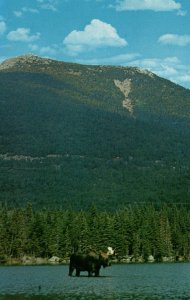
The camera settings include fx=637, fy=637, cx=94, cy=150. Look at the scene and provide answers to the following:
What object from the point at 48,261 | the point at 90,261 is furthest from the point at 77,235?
the point at 90,261

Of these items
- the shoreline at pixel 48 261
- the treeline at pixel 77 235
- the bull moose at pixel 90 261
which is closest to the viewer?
the bull moose at pixel 90 261

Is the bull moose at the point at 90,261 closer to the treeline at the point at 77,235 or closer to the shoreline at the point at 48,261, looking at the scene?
the shoreline at the point at 48,261

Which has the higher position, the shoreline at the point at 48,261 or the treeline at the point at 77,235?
the treeline at the point at 77,235

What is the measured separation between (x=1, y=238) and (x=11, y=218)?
980 cm

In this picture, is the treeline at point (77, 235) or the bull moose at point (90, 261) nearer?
the bull moose at point (90, 261)

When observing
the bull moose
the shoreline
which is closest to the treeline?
the shoreline

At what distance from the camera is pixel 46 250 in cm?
16025

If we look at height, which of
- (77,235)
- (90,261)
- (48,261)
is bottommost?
(48,261)

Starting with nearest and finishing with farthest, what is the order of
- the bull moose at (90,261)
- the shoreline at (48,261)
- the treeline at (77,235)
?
1. the bull moose at (90,261)
2. the shoreline at (48,261)
3. the treeline at (77,235)

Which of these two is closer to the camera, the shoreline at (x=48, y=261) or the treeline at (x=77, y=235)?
the shoreline at (x=48, y=261)

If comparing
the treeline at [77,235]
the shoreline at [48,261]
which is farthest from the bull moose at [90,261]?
the treeline at [77,235]

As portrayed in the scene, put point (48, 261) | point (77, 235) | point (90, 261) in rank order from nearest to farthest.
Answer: point (90, 261), point (48, 261), point (77, 235)

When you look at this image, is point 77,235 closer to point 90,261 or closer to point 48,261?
point 48,261

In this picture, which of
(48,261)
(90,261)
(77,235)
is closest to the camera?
(90,261)
